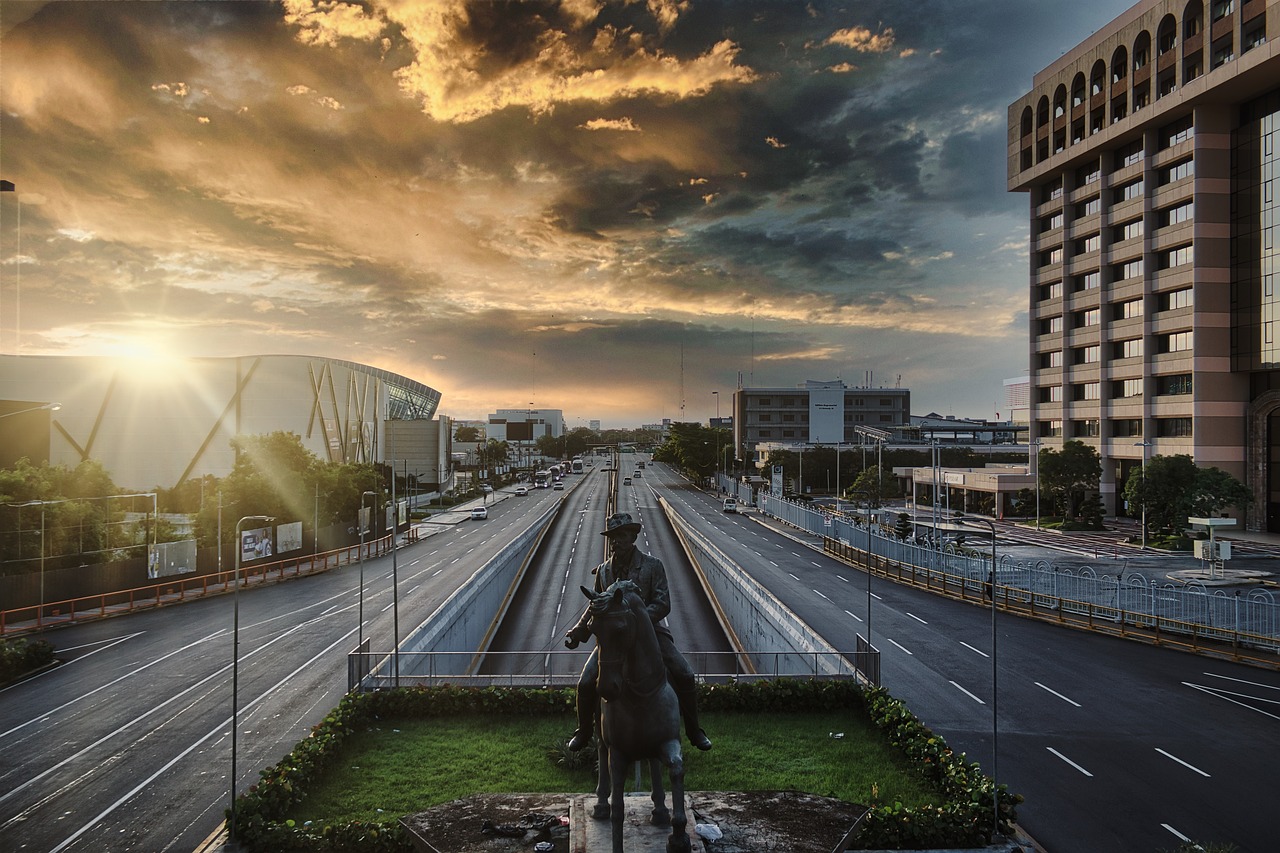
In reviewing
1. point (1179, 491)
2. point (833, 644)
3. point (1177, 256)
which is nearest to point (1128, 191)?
point (1177, 256)

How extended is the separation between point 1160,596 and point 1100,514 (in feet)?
132

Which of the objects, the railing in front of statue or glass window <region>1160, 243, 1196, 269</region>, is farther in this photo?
glass window <region>1160, 243, 1196, 269</region>

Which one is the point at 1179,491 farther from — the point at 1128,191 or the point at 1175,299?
the point at 1128,191

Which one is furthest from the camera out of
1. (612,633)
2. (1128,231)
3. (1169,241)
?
(1128,231)

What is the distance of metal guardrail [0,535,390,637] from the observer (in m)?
36.4

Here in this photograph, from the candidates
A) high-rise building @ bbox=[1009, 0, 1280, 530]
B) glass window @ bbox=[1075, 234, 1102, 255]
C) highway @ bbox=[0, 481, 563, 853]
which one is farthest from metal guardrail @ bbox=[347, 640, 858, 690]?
glass window @ bbox=[1075, 234, 1102, 255]

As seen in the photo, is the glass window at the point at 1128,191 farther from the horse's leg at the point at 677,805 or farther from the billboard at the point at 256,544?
the billboard at the point at 256,544

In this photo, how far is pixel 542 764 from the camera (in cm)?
1856

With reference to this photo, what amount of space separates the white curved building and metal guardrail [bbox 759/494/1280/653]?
1889 inches

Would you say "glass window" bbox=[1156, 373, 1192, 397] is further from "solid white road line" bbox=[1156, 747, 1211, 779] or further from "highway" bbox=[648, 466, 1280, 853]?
"solid white road line" bbox=[1156, 747, 1211, 779]

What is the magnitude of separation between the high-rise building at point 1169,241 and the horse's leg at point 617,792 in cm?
7869

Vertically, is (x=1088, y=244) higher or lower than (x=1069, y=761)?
higher

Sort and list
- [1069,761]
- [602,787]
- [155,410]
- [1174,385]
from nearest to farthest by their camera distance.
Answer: [602,787] < [1069,761] < [1174,385] < [155,410]

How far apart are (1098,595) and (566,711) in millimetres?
30677
